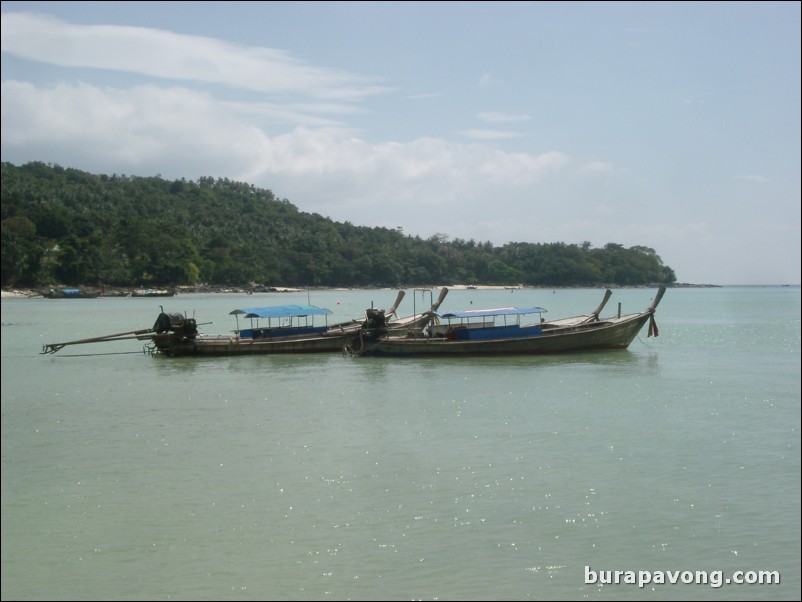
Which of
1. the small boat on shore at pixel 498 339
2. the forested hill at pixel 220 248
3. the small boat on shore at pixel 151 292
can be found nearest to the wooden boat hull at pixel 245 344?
the small boat on shore at pixel 498 339

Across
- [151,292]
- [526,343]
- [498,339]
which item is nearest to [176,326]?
[498,339]

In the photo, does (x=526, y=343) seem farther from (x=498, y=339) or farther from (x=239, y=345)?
(x=239, y=345)

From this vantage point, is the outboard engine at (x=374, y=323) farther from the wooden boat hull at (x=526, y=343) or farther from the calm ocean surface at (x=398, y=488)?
the calm ocean surface at (x=398, y=488)

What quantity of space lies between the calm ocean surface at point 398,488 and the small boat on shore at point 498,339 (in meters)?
5.23

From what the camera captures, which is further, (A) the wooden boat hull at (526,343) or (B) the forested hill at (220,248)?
(B) the forested hill at (220,248)

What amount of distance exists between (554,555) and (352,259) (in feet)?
400

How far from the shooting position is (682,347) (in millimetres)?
33875

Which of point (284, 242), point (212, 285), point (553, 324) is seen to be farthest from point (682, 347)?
point (284, 242)

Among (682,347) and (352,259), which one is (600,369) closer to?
(682,347)

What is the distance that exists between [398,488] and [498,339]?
16.9 m

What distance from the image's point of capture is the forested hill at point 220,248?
7500 centimetres

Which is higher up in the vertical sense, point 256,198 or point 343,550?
point 256,198

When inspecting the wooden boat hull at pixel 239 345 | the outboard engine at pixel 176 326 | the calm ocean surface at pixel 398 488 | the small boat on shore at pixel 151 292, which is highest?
the small boat on shore at pixel 151 292

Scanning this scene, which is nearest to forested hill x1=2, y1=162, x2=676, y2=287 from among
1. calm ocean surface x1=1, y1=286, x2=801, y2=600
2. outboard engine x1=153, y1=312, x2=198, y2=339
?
outboard engine x1=153, y1=312, x2=198, y2=339
